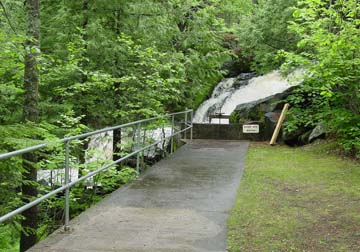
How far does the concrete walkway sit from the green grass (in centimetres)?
27

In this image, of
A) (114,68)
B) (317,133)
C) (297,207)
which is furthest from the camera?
(317,133)

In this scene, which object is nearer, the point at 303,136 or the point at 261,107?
the point at 303,136

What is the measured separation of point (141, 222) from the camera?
5184mm

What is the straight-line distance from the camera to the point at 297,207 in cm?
599

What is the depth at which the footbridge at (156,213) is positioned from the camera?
4.39m

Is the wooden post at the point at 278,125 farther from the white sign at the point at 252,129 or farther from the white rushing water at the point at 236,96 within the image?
the white rushing water at the point at 236,96

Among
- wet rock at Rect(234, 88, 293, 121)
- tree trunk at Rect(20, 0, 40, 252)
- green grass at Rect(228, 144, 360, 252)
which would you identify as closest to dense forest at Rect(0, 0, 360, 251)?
tree trunk at Rect(20, 0, 40, 252)

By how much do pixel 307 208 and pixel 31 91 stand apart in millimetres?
4421

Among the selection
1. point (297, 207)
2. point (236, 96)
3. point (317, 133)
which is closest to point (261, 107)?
point (317, 133)

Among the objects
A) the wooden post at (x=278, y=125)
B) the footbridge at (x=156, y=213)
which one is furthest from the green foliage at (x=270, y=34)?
the footbridge at (x=156, y=213)

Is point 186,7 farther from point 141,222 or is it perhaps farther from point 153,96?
point 141,222

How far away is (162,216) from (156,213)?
16cm

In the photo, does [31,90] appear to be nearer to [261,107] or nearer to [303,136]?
[303,136]

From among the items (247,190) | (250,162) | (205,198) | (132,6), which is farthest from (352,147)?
(132,6)
